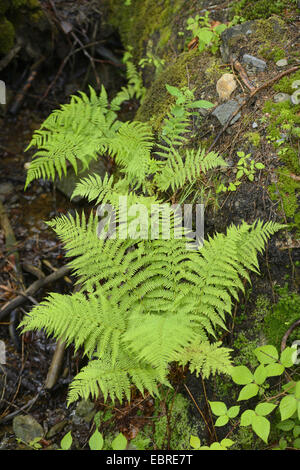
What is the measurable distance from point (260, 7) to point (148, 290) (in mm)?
2983

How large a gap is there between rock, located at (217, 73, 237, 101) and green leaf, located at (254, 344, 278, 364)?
2.26 m

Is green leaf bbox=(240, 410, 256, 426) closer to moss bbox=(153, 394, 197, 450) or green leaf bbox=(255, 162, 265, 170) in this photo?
moss bbox=(153, 394, 197, 450)

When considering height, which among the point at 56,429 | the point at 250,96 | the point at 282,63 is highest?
the point at 282,63

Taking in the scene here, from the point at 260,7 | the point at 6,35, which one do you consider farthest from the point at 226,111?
the point at 6,35

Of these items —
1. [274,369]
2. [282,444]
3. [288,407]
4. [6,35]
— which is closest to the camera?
[288,407]

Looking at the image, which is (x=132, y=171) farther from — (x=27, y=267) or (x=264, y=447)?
(x=264, y=447)

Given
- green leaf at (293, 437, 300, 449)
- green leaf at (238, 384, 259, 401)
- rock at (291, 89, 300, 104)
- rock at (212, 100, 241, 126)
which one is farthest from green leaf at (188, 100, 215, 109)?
green leaf at (293, 437, 300, 449)

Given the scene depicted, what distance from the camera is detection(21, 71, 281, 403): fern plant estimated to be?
2549 millimetres

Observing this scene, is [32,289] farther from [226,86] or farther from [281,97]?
[281,97]

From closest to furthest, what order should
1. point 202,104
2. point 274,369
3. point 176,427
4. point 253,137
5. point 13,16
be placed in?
point 274,369 < point 176,427 < point 253,137 < point 202,104 < point 13,16

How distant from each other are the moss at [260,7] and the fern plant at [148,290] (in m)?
1.12

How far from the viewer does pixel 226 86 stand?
3535 millimetres

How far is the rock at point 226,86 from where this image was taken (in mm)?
3520

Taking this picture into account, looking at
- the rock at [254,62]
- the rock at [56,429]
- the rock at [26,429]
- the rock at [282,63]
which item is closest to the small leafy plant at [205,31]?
the rock at [254,62]
